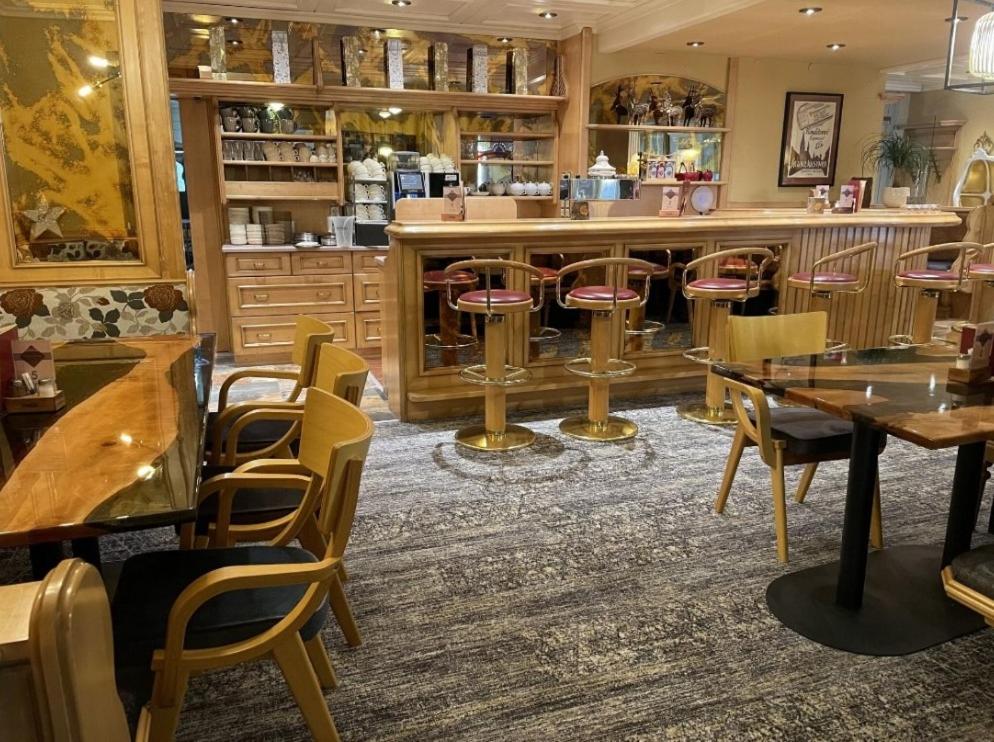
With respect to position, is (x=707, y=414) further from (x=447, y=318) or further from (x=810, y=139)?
(x=810, y=139)

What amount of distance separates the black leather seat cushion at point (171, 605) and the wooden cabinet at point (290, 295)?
4.28 meters

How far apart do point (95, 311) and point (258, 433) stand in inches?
48.3

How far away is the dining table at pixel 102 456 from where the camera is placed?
1329 millimetres

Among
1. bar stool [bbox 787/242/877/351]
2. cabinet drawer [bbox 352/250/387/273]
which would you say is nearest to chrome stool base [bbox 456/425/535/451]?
bar stool [bbox 787/242/877/351]

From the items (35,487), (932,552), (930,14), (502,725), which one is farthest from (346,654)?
(930,14)

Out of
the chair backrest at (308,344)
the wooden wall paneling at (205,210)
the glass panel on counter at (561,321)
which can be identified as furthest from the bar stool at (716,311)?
the wooden wall paneling at (205,210)

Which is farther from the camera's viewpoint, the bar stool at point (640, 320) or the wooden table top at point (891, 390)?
the bar stool at point (640, 320)

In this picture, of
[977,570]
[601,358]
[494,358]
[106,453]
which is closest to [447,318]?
[494,358]

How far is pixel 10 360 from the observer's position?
6.66 feet

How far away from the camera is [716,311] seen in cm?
456

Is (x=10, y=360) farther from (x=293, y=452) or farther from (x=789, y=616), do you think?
(x=789, y=616)

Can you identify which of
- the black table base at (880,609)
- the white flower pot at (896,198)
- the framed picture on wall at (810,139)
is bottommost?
the black table base at (880,609)

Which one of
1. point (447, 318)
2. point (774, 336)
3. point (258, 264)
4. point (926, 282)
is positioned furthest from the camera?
point (258, 264)

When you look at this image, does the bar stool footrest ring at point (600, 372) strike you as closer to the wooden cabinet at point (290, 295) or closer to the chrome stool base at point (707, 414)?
the chrome stool base at point (707, 414)
